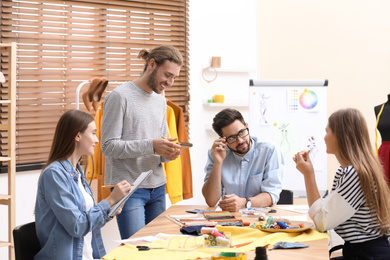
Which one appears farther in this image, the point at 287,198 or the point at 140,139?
the point at 287,198

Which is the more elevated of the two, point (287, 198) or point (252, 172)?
point (252, 172)

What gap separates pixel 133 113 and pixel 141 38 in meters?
1.90

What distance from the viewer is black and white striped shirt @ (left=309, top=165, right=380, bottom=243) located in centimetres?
213

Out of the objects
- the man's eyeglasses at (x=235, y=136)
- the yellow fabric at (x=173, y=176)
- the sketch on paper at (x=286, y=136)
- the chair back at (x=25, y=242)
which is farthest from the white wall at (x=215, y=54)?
the chair back at (x=25, y=242)

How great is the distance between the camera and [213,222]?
237cm

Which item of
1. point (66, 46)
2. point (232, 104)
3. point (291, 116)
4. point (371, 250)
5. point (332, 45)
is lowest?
point (371, 250)

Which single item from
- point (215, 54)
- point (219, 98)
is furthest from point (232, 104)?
point (215, 54)

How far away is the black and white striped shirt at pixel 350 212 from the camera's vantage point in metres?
2.13

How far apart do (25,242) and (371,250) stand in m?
1.41

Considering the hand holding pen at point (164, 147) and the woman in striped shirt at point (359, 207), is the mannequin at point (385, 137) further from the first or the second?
the hand holding pen at point (164, 147)

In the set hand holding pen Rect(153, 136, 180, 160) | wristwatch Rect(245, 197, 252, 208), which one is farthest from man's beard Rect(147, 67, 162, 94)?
wristwatch Rect(245, 197, 252, 208)

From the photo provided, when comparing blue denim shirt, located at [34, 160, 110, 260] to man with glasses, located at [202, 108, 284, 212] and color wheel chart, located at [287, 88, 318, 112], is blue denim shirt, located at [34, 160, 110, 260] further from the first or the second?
color wheel chart, located at [287, 88, 318, 112]

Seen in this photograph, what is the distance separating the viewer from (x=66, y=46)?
409 centimetres

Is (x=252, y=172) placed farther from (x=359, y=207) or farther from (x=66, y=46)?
(x=66, y=46)
